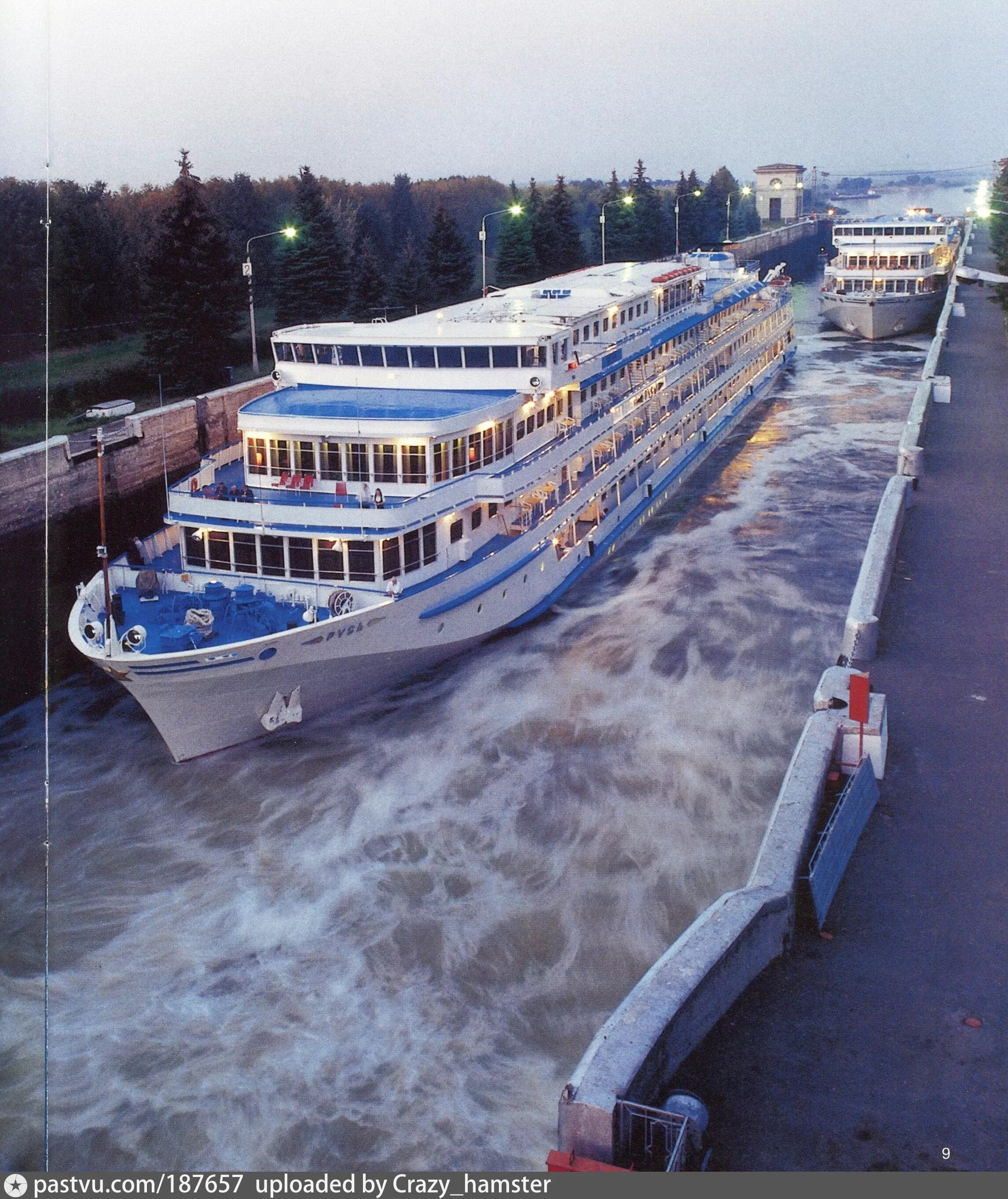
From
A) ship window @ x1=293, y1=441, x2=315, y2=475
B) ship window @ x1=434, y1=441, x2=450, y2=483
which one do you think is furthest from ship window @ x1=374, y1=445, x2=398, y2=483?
ship window @ x1=293, y1=441, x2=315, y2=475

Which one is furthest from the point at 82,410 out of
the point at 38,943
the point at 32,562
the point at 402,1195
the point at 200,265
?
the point at 402,1195

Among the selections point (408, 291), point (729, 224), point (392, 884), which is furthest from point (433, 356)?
point (729, 224)

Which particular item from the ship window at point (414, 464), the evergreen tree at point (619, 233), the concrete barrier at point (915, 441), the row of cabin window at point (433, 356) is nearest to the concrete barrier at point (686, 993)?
the ship window at point (414, 464)

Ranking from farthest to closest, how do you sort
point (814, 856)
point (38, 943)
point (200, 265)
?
1. point (200, 265)
2. point (38, 943)
3. point (814, 856)

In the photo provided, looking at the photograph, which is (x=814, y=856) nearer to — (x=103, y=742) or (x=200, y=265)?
(x=103, y=742)

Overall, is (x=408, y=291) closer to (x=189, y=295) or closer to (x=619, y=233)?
(x=189, y=295)
